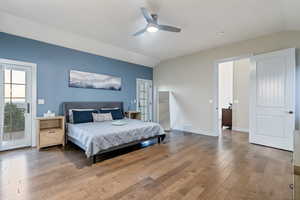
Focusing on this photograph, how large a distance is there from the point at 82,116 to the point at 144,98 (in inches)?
124

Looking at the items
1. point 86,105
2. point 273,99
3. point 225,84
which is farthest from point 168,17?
point 225,84

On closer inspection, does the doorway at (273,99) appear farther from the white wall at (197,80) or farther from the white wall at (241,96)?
the white wall at (241,96)

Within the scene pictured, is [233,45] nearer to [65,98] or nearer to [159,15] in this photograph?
[159,15]

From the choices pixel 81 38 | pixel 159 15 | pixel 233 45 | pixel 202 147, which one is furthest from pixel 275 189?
pixel 81 38

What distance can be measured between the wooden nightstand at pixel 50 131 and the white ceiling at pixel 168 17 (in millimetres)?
2300

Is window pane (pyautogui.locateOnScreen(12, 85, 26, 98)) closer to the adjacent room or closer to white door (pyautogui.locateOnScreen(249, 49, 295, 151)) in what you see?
the adjacent room

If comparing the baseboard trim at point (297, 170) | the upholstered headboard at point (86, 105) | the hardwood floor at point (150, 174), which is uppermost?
the upholstered headboard at point (86, 105)

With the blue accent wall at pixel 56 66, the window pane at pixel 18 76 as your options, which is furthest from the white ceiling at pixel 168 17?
the window pane at pixel 18 76

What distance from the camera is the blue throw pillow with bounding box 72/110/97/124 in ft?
13.3

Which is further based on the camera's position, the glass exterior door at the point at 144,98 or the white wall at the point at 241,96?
the glass exterior door at the point at 144,98

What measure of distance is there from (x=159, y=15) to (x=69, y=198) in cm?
343

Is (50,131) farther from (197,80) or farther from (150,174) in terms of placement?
(197,80)

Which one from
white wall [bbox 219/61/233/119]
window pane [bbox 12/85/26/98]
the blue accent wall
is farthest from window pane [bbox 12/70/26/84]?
white wall [bbox 219/61/233/119]

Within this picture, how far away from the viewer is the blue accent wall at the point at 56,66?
359cm
